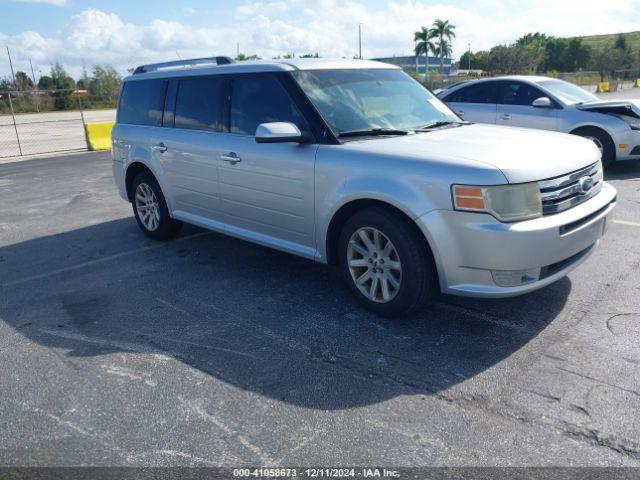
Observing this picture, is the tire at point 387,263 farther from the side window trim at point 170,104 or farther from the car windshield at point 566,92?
the car windshield at point 566,92

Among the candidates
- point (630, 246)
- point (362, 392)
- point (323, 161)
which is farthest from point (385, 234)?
point (630, 246)

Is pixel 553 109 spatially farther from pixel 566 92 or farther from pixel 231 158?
pixel 231 158

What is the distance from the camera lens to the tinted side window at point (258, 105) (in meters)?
4.59

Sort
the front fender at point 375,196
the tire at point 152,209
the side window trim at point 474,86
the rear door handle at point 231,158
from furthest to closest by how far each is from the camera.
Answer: the side window trim at point 474,86 → the tire at point 152,209 → the rear door handle at point 231,158 → the front fender at point 375,196

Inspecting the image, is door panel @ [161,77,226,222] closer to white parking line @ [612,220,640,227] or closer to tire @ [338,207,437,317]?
tire @ [338,207,437,317]

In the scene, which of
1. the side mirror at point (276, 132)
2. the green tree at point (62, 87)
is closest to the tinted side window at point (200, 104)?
the side mirror at point (276, 132)

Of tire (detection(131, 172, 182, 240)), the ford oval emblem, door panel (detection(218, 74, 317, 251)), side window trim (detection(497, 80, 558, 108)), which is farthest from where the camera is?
side window trim (detection(497, 80, 558, 108))

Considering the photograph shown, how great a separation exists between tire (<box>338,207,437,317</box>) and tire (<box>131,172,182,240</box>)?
2699 millimetres

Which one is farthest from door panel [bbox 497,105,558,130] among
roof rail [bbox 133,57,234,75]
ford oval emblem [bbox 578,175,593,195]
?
roof rail [bbox 133,57,234,75]

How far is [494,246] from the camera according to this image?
11.4 ft

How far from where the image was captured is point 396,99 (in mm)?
4902

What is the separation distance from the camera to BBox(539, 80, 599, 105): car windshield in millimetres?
9544

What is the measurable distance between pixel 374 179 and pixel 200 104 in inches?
92.4

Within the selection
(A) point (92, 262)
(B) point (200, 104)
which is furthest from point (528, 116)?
(A) point (92, 262)
